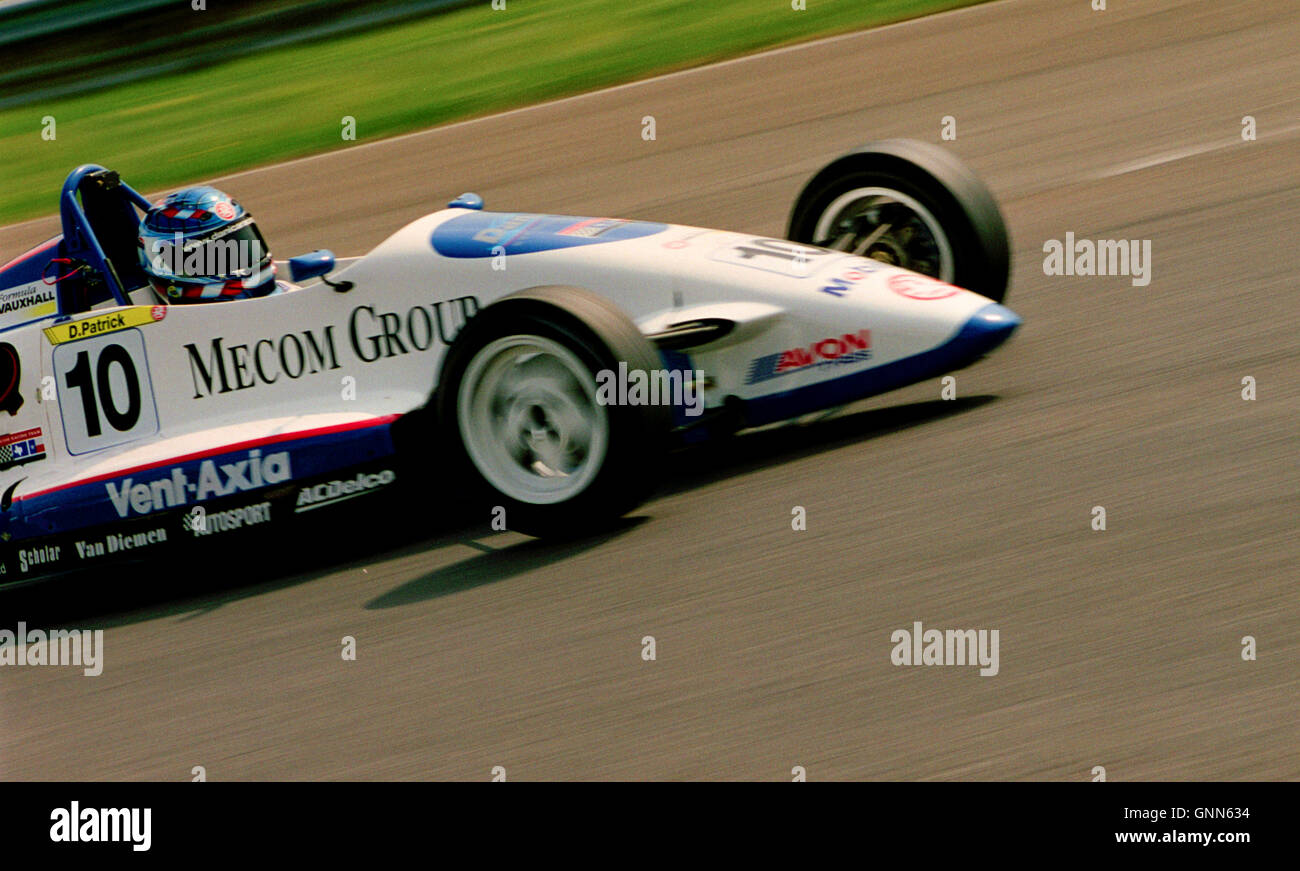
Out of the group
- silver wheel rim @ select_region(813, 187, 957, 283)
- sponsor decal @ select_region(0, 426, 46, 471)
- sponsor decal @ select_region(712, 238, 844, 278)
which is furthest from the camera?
sponsor decal @ select_region(0, 426, 46, 471)

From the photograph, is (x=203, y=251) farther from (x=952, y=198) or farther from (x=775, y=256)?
(x=952, y=198)

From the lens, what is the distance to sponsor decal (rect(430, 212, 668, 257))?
17.9ft

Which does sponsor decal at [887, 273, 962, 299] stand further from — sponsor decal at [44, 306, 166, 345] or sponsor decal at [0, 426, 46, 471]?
sponsor decal at [0, 426, 46, 471]

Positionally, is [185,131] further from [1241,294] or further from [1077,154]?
[1241,294]

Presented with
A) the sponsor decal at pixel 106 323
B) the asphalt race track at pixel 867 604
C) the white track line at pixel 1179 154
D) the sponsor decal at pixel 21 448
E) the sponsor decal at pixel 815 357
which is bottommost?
the asphalt race track at pixel 867 604

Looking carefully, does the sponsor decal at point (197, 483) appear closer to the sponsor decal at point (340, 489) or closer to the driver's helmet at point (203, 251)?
the sponsor decal at point (340, 489)

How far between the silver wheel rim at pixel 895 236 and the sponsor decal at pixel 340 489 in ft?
6.32

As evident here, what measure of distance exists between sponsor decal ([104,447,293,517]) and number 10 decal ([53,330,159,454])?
284 millimetres

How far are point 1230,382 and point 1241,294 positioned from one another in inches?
37.8

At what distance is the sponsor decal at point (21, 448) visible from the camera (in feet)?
19.9

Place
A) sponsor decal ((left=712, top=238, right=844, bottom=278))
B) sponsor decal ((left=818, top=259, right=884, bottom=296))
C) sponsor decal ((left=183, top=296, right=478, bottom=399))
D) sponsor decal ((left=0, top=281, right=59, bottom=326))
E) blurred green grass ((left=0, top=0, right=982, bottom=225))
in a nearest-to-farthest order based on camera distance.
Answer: sponsor decal ((left=818, top=259, right=884, bottom=296))
sponsor decal ((left=712, top=238, right=844, bottom=278))
sponsor decal ((left=183, top=296, right=478, bottom=399))
sponsor decal ((left=0, top=281, right=59, bottom=326))
blurred green grass ((left=0, top=0, right=982, bottom=225))

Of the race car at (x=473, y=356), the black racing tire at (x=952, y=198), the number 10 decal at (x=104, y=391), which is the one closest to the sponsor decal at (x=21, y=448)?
the race car at (x=473, y=356)

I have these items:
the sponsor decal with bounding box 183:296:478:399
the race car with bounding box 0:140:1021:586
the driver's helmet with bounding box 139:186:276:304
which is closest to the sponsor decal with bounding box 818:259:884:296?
the race car with bounding box 0:140:1021:586
